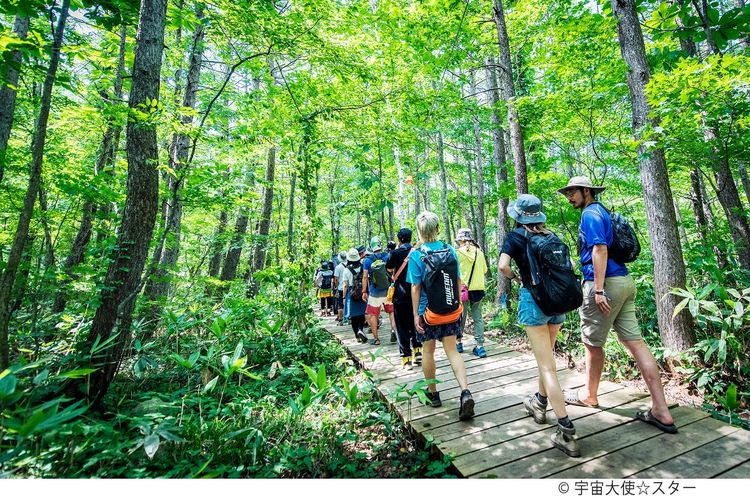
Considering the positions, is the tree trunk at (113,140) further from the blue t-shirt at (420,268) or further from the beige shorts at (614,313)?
the beige shorts at (614,313)

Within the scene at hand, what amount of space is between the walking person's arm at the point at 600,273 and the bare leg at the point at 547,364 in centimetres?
53

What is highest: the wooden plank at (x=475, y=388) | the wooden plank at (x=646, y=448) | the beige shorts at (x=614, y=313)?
the beige shorts at (x=614, y=313)

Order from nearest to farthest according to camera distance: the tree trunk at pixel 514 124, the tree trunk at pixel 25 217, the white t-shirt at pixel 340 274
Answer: the tree trunk at pixel 25 217 → the tree trunk at pixel 514 124 → the white t-shirt at pixel 340 274

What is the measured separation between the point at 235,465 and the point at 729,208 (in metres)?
8.19

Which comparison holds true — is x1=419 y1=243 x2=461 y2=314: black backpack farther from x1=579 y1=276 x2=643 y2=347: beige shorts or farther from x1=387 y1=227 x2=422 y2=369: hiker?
x1=387 y1=227 x2=422 y2=369: hiker

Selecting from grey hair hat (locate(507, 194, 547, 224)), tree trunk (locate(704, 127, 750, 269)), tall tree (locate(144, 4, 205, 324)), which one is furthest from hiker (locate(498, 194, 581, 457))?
tall tree (locate(144, 4, 205, 324))

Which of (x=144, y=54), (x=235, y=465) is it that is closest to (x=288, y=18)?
(x=144, y=54)

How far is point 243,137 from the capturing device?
21.4ft

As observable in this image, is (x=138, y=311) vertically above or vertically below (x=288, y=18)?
below

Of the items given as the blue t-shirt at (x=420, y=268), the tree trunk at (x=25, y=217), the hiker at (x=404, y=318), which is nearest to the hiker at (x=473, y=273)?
the hiker at (x=404, y=318)

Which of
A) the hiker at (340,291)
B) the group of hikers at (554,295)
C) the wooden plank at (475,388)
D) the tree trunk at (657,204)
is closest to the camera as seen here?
the group of hikers at (554,295)

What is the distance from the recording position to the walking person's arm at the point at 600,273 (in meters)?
2.90
